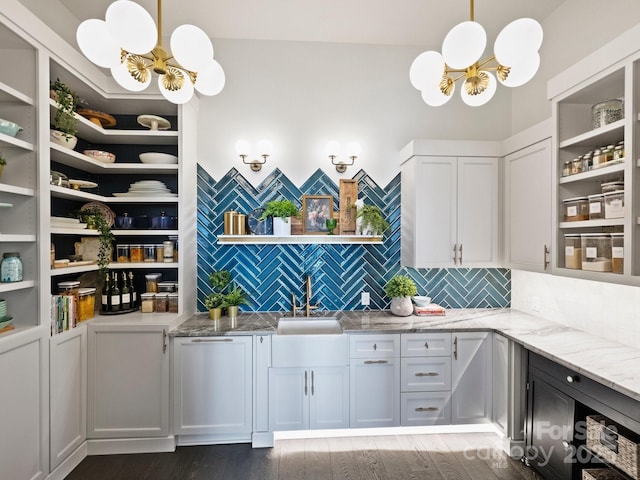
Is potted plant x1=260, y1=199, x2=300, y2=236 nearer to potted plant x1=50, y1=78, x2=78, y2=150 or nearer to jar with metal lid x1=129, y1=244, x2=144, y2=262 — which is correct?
jar with metal lid x1=129, y1=244, x2=144, y2=262

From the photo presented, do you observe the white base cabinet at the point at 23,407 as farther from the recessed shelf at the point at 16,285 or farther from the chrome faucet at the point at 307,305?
the chrome faucet at the point at 307,305

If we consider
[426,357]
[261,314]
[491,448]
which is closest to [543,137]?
[426,357]

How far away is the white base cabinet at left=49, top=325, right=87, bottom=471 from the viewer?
214 cm

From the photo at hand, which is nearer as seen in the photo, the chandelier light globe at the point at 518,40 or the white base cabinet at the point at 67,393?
the chandelier light globe at the point at 518,40

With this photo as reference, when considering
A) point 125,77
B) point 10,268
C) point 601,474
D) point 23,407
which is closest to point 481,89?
point 125,77

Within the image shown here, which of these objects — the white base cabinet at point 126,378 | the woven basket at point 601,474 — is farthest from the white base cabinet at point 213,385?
the woven basket at point 601,474

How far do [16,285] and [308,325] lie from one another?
200cm

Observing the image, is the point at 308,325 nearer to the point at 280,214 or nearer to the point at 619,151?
the point at 280,214

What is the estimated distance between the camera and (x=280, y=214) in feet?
9.55

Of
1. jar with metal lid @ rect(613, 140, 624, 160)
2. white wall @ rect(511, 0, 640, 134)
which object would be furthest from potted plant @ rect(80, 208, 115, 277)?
white wall @ rect(511, 0, 640, 134)

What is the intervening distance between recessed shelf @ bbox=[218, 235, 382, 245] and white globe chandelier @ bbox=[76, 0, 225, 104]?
4.52 feet

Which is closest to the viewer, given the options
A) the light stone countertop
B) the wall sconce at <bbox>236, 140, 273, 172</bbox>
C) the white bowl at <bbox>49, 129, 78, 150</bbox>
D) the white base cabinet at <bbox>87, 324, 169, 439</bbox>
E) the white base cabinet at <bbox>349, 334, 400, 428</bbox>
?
the light stone countertop

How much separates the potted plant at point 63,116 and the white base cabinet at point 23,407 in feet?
4.10

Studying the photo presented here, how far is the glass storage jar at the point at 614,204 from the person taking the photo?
187cm
